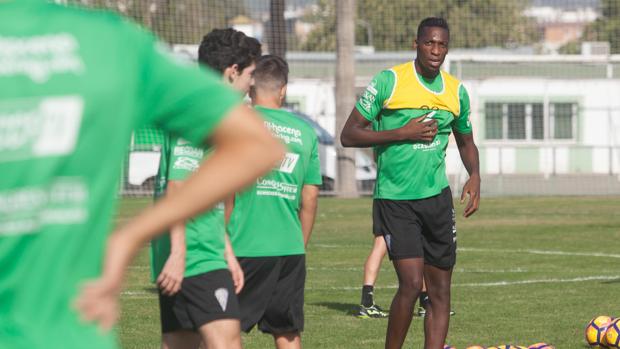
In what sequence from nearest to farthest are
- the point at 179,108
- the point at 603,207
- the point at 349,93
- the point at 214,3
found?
the point at 179,108 → the point at 603,207 → the point at 349,93 → the point at 214,3

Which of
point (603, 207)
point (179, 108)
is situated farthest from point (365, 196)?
point (179, 108)

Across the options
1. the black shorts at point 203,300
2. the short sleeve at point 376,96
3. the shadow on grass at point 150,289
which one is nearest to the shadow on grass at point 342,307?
the shadow on grass at point 150,289

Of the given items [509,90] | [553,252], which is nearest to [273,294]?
[553,252]

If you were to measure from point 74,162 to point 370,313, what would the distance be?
8.53m

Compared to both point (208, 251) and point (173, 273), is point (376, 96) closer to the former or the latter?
point (208, 251)

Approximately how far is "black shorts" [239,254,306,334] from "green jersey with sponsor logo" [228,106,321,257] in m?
0.05

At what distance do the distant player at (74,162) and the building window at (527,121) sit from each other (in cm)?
4032

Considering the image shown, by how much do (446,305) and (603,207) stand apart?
17.7 metres

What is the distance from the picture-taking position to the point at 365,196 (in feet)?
96.5

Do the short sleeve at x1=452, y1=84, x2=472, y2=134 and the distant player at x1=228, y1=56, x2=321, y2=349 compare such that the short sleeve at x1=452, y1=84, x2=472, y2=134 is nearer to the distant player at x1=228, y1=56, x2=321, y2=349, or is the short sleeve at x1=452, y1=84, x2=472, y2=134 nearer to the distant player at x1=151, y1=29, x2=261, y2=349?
the distant player at x1=228, y1=56, x2=321, y2=349

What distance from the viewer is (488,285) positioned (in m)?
13.4

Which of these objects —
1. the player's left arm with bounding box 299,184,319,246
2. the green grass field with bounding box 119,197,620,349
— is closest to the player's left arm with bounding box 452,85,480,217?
the green grass field with bounding box 119,197,620,349

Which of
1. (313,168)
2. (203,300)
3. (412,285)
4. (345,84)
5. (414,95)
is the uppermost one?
(414,95)

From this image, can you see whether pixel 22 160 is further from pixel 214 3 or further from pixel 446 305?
pixel 214 3
